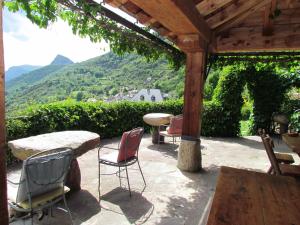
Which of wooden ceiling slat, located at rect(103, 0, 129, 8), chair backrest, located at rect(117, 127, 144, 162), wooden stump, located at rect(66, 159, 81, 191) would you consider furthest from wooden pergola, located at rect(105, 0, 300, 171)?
wooden stump, located at rect(66, 159, 81, 191)

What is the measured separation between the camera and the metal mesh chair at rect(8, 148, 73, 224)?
Result: 6.70 feet

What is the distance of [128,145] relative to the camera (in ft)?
10.3

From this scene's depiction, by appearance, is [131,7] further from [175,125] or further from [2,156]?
[175,125]

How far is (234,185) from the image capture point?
1705mm

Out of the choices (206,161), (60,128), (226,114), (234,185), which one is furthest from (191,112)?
(226,114)

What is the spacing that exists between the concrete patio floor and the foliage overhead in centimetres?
199

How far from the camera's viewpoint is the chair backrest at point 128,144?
10.1 feet

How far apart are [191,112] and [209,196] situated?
142 cm

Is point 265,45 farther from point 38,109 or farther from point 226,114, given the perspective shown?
point 38,109

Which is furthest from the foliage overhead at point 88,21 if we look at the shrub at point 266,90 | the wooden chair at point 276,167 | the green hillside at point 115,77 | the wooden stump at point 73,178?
the green hillside at point 115,77

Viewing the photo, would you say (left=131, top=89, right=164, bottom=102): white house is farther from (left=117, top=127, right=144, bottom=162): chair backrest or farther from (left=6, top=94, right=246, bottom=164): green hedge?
(left=117, top=127, right=144, bottom=162): chair backrest

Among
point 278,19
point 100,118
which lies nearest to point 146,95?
point 100,118

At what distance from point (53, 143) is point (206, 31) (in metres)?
2.76

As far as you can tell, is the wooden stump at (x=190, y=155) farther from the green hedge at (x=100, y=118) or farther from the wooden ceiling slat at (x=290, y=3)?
the wooden ceiling slat at (x=290, y=3)
